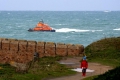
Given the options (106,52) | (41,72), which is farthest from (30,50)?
(41,72)

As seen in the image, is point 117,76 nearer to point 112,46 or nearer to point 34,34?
point 112,46

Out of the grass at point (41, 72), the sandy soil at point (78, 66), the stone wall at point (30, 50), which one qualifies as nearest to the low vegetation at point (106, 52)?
the sandy soil at point (78, 66)

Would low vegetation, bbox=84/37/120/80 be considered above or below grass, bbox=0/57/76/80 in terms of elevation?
above

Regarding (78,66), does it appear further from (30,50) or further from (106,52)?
(30,50)

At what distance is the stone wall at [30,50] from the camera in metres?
23.0

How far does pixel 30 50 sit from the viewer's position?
2398 centimetres

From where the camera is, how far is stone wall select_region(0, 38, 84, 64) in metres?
23.0

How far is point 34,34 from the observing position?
7500cm

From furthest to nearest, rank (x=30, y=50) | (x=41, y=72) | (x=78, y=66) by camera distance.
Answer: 1. (x=30, y=50)
2. (x=78, y=66)
3. (x=41, y=72)

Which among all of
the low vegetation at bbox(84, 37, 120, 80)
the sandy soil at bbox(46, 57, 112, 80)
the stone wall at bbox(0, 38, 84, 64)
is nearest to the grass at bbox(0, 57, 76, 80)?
the sandy soil at bbox(46, 57, 112, 80)

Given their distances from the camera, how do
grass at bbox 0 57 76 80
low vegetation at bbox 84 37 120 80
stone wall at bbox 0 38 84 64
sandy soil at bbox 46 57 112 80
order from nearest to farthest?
grass at bbox 0 57 76 80, sandy soil at bbox 46 57 112 80, low vegetation at bbox 84 37 120 80, stone wall at bbox 0 38 84 64

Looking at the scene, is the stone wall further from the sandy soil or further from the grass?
the grass

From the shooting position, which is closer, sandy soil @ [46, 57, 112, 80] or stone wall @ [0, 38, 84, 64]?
Answer: sandy soil @ [46, 57, 112, 80]

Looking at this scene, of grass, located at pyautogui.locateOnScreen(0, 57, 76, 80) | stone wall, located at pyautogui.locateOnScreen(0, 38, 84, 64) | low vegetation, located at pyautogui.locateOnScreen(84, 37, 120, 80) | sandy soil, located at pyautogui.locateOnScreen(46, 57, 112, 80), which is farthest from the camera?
stone wall, located at pyautogui.locateOnScreen(0, 38, 84, 64)
